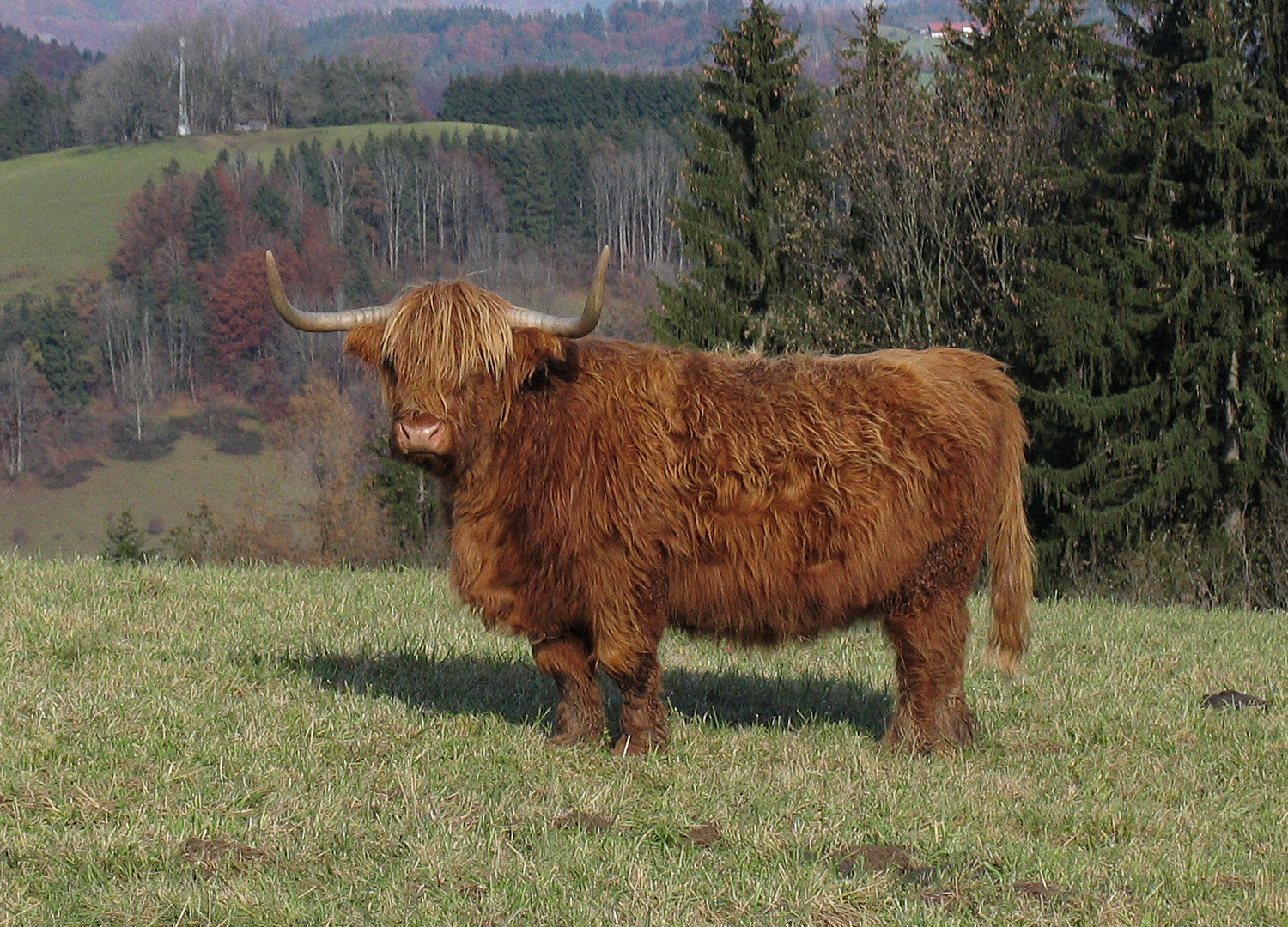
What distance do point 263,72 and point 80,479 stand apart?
64342 mm

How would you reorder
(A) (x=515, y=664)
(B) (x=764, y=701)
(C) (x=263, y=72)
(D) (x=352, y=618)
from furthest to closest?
1. (C) (x=263, y=72)
2. (D) (x=352, y=618)
3. (A) (x=515, y=664)
4. (B) (x=764, y=701)

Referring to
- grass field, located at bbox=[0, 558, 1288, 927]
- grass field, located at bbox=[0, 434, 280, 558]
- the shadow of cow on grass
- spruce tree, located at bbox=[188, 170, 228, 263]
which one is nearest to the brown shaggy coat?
grass field, located at bbox=[0, 558, 1288, 927]

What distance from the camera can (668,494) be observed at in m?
6.07

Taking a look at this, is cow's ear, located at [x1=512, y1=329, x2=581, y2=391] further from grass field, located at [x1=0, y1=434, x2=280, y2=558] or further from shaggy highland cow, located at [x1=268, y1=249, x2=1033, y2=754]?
grass field, located at [x1=0, y1=434, x2=280, y2=558]

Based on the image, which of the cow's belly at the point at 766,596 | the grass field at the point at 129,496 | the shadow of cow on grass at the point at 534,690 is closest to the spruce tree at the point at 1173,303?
the shadow of cow on grass at the point at 534,690

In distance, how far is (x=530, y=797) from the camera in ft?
17.4

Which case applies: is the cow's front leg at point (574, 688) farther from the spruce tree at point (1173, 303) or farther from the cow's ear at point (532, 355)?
the spruce tree at point (1173, 303)

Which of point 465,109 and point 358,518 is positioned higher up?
point 465,109

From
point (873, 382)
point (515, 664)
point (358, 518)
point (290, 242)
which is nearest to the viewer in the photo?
point (873, 382)

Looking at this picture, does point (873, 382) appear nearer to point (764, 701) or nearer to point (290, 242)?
point (764, 701)

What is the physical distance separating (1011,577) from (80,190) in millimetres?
108041

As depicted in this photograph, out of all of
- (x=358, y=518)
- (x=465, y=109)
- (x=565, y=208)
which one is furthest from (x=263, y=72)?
(x=358, y=518)

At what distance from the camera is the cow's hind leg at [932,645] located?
6.34 m

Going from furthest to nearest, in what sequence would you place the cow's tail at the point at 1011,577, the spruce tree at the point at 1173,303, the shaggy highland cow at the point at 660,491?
the spruce tree at the point at 1173,303, the cow's tail at the point at 1011,577, the shaggy highland cow at the point at 660,491
